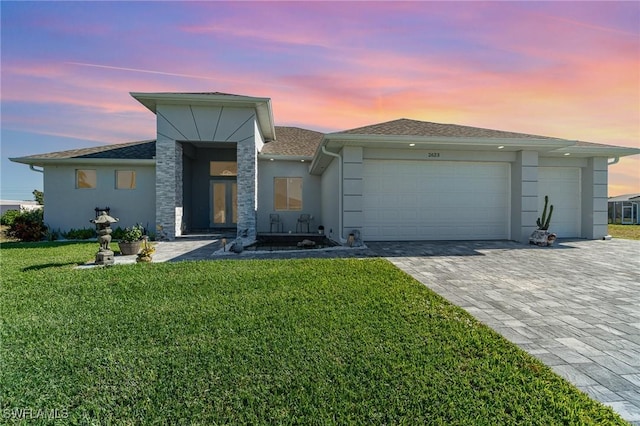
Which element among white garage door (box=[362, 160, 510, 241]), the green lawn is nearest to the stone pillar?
the green lawn

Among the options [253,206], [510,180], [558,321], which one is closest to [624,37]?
[510,180]

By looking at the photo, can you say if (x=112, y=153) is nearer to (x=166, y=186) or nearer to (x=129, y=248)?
(x=166, y=186)

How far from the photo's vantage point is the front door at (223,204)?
49.9ft

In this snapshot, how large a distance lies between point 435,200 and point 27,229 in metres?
15.7

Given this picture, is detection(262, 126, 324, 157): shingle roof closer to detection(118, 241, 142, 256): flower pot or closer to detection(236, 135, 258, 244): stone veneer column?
detection(236, 135, 258, 244): stone veneer column

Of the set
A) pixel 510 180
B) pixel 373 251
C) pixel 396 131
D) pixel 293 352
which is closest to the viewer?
pixel 293 352

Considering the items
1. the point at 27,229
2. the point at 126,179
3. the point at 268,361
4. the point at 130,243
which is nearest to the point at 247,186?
the point at 130,243

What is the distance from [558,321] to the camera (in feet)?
11.6

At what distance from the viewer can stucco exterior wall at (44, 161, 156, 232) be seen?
1226 centimetres

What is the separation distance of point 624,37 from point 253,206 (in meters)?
11.8

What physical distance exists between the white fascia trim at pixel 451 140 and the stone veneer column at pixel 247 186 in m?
4.21

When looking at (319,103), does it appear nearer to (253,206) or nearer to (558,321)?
(253,206)

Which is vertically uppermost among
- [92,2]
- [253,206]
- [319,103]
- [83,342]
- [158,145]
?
[92,2]

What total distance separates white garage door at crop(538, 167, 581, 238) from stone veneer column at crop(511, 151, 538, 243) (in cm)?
192
